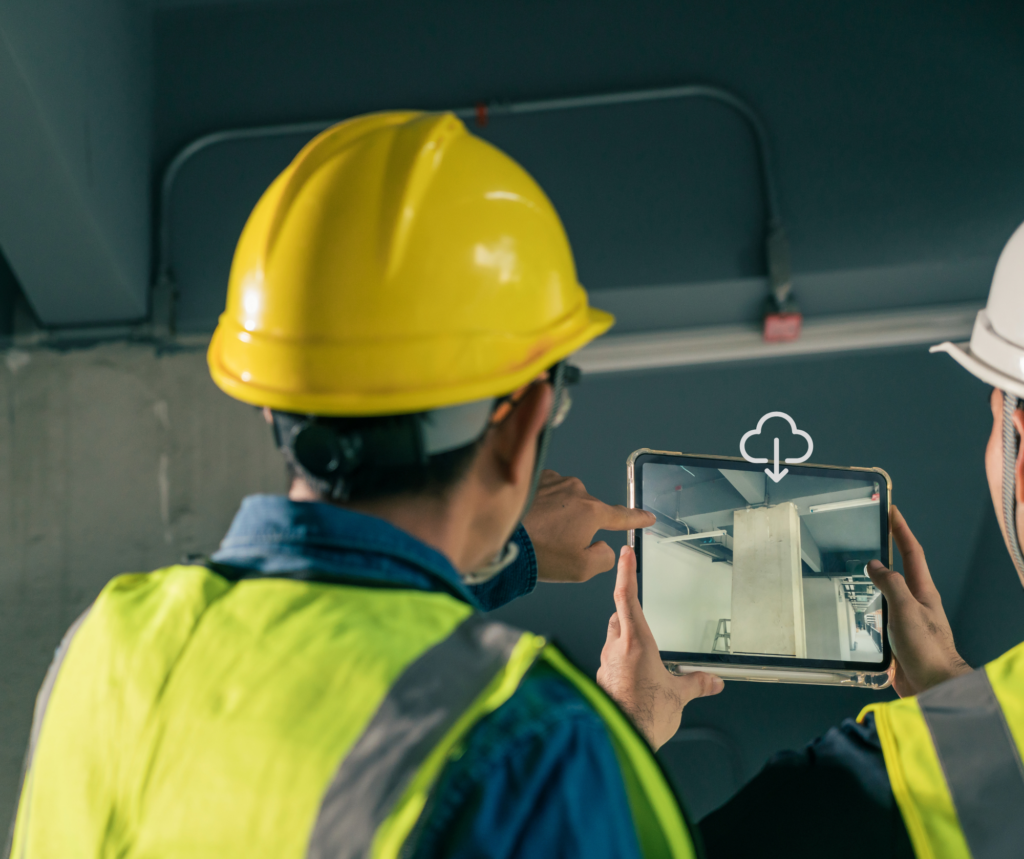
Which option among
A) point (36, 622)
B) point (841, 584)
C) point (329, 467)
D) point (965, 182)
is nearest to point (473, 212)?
point (329, 467)

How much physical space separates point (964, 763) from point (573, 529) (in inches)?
23.0

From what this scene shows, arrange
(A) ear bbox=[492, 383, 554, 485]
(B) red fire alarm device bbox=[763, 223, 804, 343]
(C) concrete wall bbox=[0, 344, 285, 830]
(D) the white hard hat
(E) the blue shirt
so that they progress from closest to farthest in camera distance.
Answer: (E) the blue shirt
(A) ear bbox=[492, 383, 554, 485]
(D) the white hard hat
(B) red fire alarm device bbox=[763, 223, 804, 343]
(C) concrete wall bbox=[0, 344, 285, 830]

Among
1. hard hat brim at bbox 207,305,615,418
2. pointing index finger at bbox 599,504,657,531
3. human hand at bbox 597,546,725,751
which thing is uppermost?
hard hat brim at bbox 207,305,615,418

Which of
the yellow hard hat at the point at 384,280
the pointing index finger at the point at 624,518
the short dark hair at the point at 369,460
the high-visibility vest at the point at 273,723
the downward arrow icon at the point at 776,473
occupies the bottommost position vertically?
the pointing index finger at the point at 624,518

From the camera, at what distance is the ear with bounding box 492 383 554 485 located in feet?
2.22

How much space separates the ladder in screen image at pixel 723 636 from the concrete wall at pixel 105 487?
120 cm

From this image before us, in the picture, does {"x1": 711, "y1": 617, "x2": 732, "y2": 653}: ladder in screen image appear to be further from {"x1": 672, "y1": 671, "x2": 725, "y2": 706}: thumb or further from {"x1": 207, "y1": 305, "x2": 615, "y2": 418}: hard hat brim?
{"x1": 207, "y1": 305, "x2": 615, "y2": 418}: hard hat brim

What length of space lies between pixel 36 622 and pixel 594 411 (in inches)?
61.5

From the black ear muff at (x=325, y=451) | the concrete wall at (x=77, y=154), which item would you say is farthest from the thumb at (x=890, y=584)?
the concrete wall at (x=77, y=154)

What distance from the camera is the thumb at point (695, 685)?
3.40 ft

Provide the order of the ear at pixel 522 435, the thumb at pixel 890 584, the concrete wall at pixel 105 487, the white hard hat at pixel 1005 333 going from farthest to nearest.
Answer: the concrete wall at pixel 105 487, the thumb at pixel 890 584, the white hard hat at pixel 1005 333, the ear at pixel 522 435

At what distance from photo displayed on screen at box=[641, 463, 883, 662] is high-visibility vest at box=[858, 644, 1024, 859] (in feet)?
1.63

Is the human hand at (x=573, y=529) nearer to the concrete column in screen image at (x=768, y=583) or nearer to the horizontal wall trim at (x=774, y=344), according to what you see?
the concrete column in screen image at (x=768, y=583)

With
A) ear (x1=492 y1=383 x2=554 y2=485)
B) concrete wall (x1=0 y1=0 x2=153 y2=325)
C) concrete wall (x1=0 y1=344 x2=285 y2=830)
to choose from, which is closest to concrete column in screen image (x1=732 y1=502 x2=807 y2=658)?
ear (x1=492 y1=383 x2=554 y2=485)
